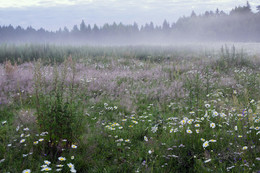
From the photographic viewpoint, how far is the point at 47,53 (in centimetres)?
1536

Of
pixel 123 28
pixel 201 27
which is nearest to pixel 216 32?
pixel 201 27

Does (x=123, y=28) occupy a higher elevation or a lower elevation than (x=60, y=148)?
higher

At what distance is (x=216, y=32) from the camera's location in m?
69.9

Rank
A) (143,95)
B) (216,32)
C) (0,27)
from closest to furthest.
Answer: (143,95), (216,32), (0,27)

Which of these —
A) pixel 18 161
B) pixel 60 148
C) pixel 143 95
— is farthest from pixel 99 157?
pixel 143 95

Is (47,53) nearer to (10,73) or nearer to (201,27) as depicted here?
(10,73)

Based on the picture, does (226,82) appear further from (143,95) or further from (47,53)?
(47,53)

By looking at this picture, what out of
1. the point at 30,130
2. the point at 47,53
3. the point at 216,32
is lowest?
the point at 30,130

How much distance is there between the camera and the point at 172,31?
3034 inches

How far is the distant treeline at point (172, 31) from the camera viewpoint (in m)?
66.7

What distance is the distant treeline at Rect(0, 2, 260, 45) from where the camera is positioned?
66688mm

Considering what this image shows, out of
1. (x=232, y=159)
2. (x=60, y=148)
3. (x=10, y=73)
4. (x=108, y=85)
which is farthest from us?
(x=10, y=73)

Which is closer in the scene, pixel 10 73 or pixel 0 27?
pixel 10 73

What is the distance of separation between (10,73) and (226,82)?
837cm
